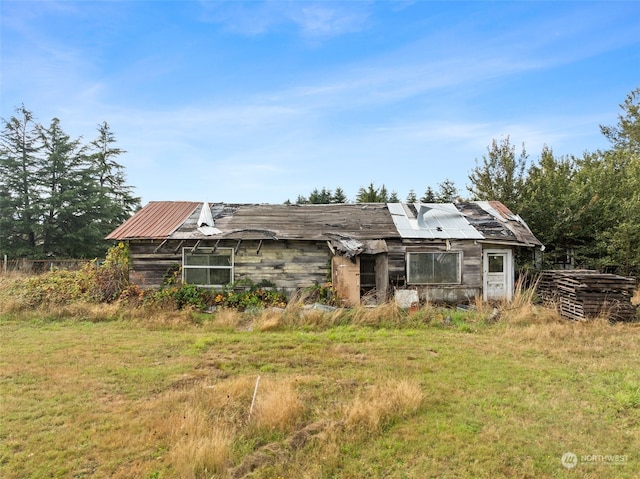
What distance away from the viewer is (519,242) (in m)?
12.6

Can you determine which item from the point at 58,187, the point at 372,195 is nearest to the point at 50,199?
the point at 58,187

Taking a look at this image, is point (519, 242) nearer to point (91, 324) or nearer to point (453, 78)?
point (453, 78)

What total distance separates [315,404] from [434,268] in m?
9.12

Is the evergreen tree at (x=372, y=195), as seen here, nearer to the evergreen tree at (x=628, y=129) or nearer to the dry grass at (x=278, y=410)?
the evergreen tree at (x=628, y=129)

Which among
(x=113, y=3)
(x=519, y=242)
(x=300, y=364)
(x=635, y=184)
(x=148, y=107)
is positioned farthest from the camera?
(x=635, y=184)

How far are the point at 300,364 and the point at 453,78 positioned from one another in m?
A: 13.2

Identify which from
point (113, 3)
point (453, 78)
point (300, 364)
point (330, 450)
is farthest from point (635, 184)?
point (113, 3)

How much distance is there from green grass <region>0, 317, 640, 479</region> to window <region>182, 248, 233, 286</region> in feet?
14.2

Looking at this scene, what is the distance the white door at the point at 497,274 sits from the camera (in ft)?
41.9

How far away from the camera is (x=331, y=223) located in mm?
13664

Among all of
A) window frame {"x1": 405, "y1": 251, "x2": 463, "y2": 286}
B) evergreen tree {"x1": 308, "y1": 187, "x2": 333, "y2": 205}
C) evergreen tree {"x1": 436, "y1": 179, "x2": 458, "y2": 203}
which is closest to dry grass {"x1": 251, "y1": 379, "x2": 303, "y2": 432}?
window frame {"x1": 405, "y1": 251, "x2": 463, "y2": 286}

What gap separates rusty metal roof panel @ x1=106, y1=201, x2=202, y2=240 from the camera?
40.9ft

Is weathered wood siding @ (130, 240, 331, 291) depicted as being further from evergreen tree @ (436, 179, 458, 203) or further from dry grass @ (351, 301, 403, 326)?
evergreen tree @ (436, 179, 458, 203)

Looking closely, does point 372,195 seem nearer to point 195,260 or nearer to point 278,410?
point 195,260
